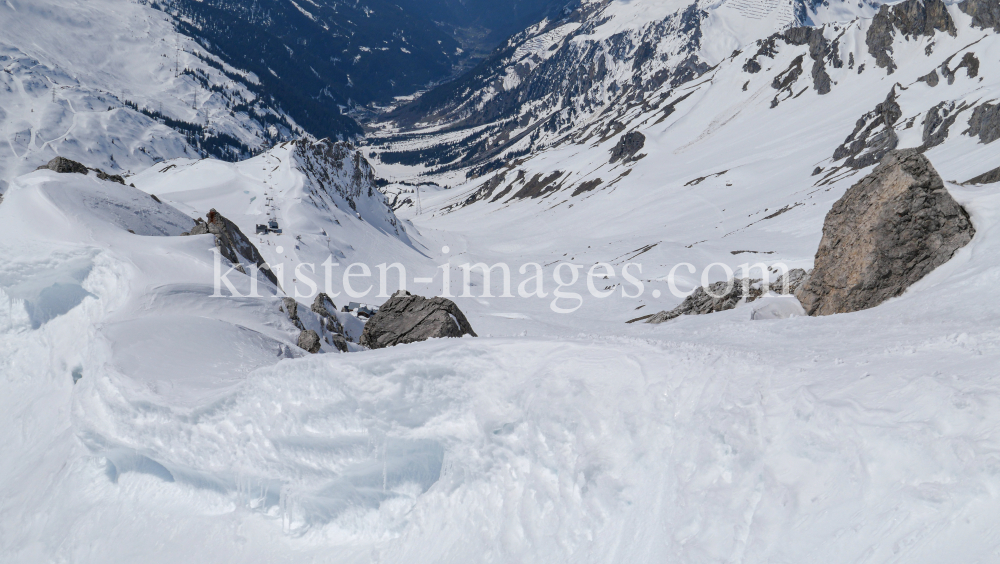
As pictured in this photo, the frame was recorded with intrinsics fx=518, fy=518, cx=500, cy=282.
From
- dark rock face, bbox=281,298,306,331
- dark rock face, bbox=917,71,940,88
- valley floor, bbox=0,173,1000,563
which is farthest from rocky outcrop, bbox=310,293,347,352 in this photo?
dark rock face, bbox=917,71,940,88

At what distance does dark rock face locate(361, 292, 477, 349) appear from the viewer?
17.8 metres

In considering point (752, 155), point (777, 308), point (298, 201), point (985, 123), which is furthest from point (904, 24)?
Result: point (777, 308)

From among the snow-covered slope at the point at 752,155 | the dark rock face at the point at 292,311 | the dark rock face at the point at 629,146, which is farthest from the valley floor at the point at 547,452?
the dark rock face at the point at 629,146

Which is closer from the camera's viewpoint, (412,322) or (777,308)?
(777,308)

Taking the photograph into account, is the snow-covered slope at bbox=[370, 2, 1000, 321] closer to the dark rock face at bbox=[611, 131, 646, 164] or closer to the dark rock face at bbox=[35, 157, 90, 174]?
the dark rock face at bbox=[611, 131, 646, 164]

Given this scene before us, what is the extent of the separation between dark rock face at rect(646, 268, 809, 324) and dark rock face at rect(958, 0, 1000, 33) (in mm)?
98820

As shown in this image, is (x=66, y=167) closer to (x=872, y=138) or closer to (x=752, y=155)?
(x=872, y=138)

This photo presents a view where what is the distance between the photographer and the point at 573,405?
727cm

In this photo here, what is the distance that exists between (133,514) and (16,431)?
4305 mm

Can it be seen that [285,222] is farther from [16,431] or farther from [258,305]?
[16,431]

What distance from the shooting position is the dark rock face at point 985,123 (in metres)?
40.5

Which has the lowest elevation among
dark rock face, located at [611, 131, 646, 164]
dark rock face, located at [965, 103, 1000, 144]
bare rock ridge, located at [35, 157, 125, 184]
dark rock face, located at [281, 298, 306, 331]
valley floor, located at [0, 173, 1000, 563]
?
valley floor, located at [0, 173, 1000, 563]

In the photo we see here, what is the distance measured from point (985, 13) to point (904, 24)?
11816 millimetres

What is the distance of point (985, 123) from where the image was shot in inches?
1667
